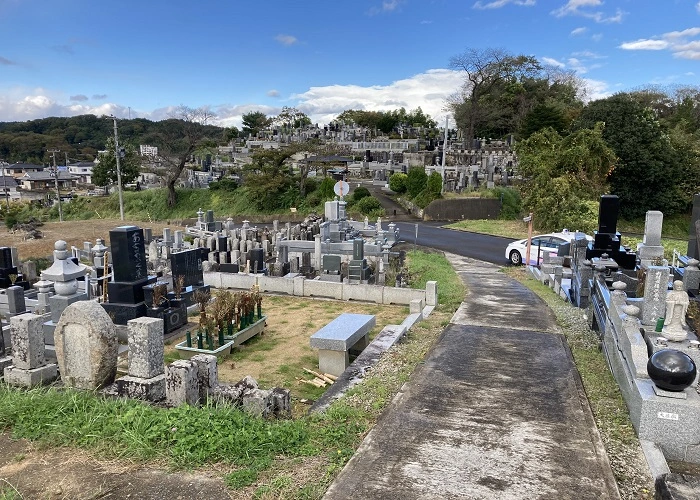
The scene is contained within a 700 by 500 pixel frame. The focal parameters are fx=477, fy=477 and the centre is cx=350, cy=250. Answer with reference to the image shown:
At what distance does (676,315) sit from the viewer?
5.11m

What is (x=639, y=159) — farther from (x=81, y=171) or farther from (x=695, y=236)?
(x=81, y=171)

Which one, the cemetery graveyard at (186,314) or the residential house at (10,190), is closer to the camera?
the cemetery graveyard at (186,314)

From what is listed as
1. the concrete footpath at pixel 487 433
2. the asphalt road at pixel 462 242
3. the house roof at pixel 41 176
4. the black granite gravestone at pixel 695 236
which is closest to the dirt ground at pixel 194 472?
the concrete footpath at pixel 487 433

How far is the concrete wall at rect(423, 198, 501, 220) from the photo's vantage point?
98.5ft

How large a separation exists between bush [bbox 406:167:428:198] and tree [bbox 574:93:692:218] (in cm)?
1033

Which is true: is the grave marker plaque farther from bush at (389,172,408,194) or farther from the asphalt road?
bush at (389,172,408,194)

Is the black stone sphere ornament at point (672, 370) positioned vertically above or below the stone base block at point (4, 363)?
above

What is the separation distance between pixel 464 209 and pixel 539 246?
15.1m

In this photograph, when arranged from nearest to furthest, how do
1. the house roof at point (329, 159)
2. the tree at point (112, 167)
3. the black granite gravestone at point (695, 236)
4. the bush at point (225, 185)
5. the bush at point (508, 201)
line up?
the black granite gravestone at point (695, 236), the bush at point (508, 201), the house roof at point (329, 159), the bush at point (225, 185), the tree at point (112, 167)

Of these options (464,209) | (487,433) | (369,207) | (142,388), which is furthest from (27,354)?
(464,209)

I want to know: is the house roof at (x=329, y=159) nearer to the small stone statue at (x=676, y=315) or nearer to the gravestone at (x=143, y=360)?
the gravestone at (x=143, y=360)

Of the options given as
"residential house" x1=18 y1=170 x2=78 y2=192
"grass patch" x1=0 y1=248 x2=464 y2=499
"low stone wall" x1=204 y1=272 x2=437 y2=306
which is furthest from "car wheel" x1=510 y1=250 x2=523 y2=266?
"residential house" x1=18 y1=170 x2=78 y2=192

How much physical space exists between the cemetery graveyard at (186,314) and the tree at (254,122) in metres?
58.1

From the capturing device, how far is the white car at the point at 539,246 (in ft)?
50.3
